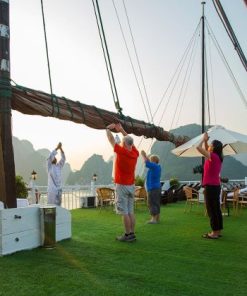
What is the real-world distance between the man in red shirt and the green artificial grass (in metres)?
0.27

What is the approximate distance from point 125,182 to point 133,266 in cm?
186

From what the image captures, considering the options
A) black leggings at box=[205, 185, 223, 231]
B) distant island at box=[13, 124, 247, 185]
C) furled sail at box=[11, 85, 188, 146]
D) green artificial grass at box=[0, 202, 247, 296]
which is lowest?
green artificial grass at box=[0, 202, 247, 296]

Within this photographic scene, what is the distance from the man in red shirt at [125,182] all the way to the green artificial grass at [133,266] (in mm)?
266

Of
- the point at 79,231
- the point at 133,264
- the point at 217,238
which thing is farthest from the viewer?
the point at 79,231

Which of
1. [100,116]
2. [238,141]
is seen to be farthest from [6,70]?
[238,141]

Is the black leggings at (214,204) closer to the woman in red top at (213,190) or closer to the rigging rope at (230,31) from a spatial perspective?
the woman in red top at (213,190)

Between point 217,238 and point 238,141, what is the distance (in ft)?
14.5

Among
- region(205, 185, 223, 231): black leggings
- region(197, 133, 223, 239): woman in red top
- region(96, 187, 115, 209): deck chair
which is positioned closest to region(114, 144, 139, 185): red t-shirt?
region(197, 133, 223, 239): woman in red top

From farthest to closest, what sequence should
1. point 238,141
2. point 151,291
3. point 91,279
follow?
point 238,141
point 91,279
point 151,291

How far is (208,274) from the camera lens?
4.11 metres

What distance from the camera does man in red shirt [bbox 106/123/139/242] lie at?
6023mm

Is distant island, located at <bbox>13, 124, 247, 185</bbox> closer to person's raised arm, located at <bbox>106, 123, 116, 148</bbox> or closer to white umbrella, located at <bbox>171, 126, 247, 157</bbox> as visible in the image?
white umbrella, located at <bbox>171, 126, 247, 157</bbox>

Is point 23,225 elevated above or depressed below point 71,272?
above

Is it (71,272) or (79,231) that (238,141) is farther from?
(71,272)
